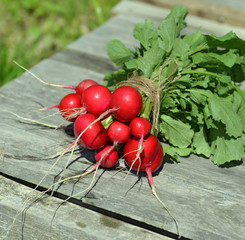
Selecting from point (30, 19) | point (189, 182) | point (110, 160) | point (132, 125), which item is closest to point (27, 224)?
point (110, 160)

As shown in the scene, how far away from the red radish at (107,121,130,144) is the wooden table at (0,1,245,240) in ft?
0.59

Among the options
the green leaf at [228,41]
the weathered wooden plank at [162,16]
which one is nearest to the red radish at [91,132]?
the green leaf at [228,41]

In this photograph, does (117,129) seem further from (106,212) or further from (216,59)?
(216,59)

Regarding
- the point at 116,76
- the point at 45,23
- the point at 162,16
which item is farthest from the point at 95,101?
the point at 45,23

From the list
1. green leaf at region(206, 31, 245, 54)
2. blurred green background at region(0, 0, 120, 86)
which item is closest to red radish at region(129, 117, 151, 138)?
green leaf at region(206, 31, 245, 54)

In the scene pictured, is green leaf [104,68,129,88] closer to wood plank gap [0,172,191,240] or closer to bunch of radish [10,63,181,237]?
bunch of radish [10,63,181,237]

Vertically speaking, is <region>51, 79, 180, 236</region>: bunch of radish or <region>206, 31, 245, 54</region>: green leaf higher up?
<region>206, 31, 245, 54</region>: green leaf

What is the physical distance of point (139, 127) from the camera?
57.1 inches

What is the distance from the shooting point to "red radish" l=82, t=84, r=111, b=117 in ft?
4.94

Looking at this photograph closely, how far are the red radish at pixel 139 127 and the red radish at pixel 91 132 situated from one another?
0.13m

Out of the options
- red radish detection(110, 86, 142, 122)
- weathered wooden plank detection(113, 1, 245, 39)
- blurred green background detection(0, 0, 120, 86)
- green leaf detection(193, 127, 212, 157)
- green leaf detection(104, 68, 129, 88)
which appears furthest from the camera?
blurred green background detection(0, 0, 120, 86)

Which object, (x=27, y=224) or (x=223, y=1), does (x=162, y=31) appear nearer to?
(x=27, y=224)

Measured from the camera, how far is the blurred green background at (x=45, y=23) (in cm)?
380

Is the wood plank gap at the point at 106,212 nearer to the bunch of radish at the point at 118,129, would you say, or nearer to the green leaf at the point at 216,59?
the bunch of radish at the point at 118,129
